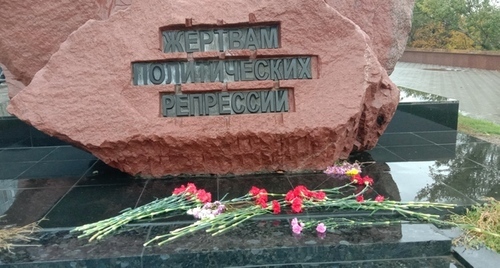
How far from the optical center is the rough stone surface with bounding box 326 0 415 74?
4527 millimetres

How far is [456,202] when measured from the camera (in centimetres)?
320

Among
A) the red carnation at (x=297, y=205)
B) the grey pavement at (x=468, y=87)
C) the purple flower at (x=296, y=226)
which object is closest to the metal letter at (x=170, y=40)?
the red carnation at (x=297, y=205)

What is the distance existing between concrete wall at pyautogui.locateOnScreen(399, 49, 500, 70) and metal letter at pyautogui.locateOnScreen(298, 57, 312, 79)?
49.5 feet

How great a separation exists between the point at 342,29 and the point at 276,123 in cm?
88

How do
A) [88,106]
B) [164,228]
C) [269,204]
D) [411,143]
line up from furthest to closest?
[411,143] < [88,106] < [269,204] < [164,228]

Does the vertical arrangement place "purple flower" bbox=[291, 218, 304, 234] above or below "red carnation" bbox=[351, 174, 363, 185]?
below

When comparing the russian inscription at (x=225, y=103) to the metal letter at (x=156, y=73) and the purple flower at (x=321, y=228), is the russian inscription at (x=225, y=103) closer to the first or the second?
the metal letter at (x=156, y=73)

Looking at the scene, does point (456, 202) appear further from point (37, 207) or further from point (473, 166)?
point (37, 207)

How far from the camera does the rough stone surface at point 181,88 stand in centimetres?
346

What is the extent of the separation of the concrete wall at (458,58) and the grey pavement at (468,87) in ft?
1.53

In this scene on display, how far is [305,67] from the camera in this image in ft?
11.8

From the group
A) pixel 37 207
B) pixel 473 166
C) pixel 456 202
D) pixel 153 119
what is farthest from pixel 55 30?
pixel 473 166

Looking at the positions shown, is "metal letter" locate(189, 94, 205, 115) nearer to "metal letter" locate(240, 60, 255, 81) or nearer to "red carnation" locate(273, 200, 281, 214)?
"metal letter" locate(240, 60, 255, 81)

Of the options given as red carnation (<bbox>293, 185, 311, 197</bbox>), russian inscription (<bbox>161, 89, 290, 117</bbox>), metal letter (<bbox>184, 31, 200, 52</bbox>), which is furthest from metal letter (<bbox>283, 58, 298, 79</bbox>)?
red carnation (<bbox>293, 185, 311, 197</bbox>)
